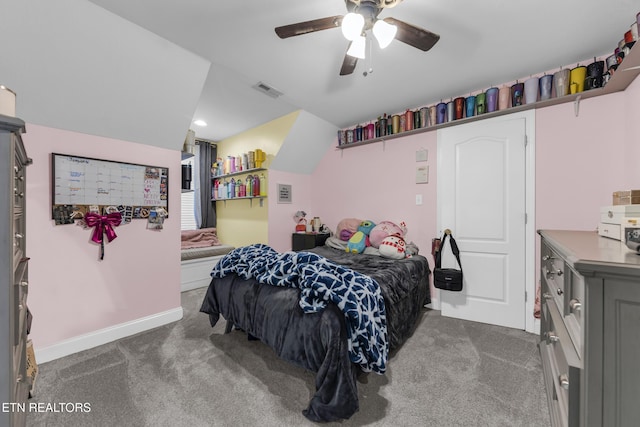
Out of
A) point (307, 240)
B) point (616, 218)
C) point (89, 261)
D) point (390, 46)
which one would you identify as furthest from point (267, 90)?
point (616, 218)

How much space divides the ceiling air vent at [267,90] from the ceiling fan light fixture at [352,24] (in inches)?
58.1

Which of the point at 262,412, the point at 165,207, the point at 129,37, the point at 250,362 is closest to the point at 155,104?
the point at 129,37

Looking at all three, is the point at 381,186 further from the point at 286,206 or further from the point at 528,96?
the point at 528,96

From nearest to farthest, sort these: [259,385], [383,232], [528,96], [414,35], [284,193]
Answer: [414,35], [259,385], [528,96], [383,232], [284,193]

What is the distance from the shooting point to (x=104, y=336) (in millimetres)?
2137

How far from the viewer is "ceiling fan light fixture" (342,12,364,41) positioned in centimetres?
130

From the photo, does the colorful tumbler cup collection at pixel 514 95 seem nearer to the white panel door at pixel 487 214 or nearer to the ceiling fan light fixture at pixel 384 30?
the white panel door at pixel 487 214

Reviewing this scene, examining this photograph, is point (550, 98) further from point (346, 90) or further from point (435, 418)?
point (435, 418)

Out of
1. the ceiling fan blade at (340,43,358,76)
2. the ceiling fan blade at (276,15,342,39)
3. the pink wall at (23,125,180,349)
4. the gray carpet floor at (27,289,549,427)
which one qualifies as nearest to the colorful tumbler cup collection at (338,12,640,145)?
the ceiling fan blade at (340,43,358,76)

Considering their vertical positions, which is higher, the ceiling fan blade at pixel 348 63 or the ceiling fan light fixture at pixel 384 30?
the ceiling fan blade at pixel 348 63

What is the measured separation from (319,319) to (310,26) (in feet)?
5.72

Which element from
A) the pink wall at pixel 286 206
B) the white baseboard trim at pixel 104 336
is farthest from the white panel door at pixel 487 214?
the white baseboard trim at pixel 104 336

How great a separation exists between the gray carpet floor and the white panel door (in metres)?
0.45

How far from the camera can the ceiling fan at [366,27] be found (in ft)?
4.47
